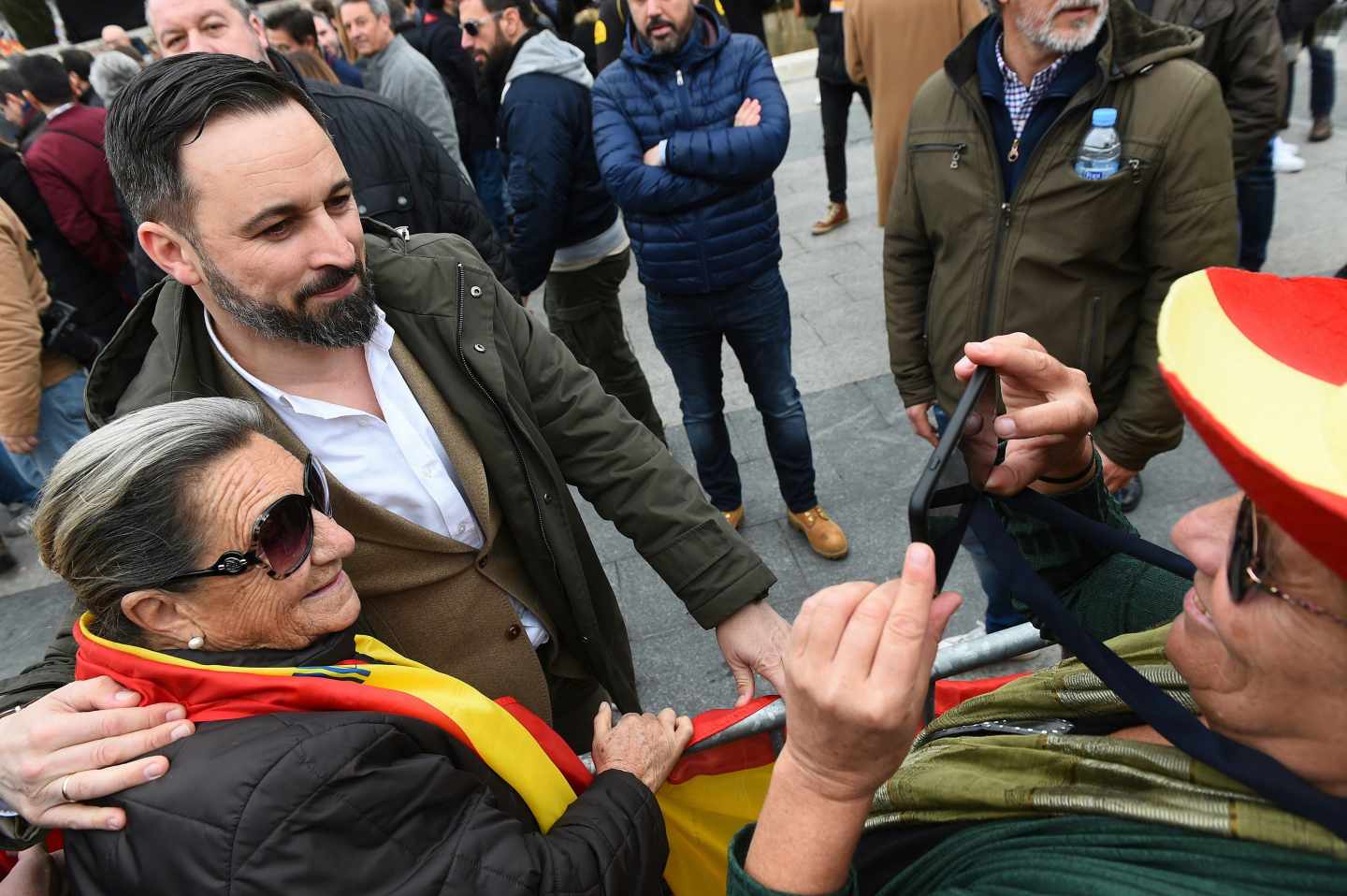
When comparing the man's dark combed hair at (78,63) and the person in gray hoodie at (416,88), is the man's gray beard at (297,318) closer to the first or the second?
the person in gray hoodie at (416,88)

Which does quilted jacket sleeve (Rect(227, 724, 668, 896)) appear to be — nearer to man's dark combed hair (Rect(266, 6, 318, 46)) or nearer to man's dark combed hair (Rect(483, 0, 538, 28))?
man's dark combed hair (Rect(483, 0, 538, 28))

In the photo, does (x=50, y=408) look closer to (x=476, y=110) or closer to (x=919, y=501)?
(x=476, y=110)

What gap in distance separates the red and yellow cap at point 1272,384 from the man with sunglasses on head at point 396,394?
47.1 inches

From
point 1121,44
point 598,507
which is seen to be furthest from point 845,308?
point 598,507

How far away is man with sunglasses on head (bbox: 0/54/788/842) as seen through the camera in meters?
1.67

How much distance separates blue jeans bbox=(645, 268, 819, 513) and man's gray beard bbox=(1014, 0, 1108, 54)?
1.38 metres

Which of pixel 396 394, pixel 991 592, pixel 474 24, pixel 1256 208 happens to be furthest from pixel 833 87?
pixel 396 394

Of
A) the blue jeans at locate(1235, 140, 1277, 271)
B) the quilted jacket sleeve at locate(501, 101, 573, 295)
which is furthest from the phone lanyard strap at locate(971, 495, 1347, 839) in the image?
the blue jeans at locate(1235, 140, 1277, 271)

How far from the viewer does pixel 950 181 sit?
2.64 m

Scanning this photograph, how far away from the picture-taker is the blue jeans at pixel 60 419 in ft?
14.0

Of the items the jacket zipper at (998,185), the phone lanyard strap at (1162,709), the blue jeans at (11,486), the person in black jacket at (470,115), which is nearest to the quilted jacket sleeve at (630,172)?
the jacket zipper at (998,185)

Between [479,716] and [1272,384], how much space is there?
47.3 inches

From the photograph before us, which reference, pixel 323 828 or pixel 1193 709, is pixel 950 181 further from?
pixel 323 828

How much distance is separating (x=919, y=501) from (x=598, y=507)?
1159 millimetres
